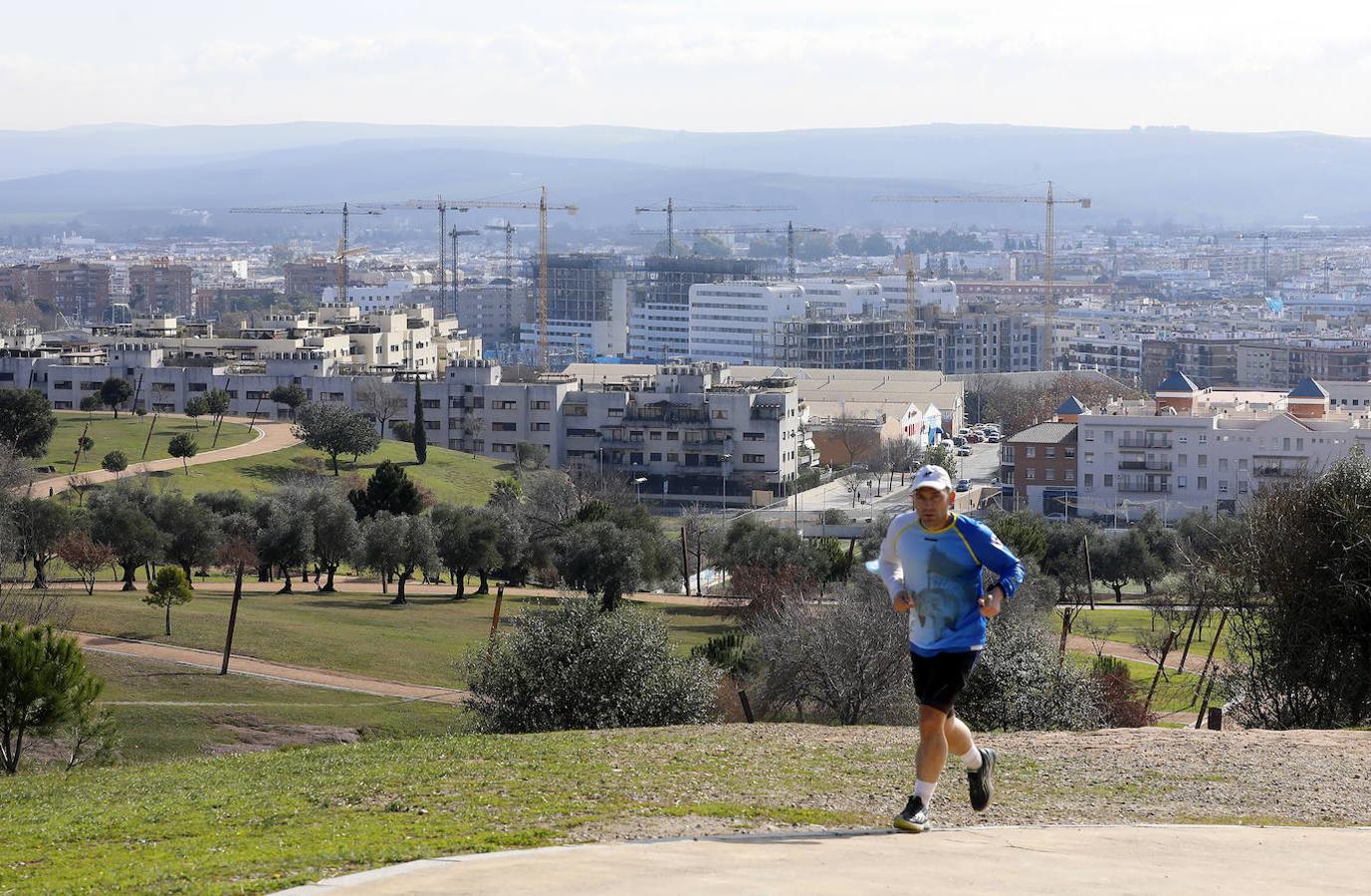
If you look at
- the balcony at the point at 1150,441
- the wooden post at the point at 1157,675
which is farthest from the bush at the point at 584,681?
the balcony at the point at 1150,441

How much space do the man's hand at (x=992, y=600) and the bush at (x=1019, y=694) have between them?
925cm

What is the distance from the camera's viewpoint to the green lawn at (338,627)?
3456 cm

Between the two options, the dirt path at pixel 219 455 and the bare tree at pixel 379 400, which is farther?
the bare tree at pixel 379 400

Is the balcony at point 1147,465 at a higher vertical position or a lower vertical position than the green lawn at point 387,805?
lower

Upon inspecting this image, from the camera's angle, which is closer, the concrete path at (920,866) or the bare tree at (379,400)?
the concrete path at (920,866)

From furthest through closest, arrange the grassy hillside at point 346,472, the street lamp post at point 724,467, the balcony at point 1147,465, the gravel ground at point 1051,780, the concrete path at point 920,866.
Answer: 1. the street lamp post at point 724,467
2. the balcony at point 1147,465
3. the grassy hillside at point 346,472
4. the gravel ground at point 1051,780
5. the concrete path at point 920,866

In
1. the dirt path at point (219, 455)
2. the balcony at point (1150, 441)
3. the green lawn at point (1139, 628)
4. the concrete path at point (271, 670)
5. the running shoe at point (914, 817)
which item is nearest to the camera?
the running shoe at point (914, 817)

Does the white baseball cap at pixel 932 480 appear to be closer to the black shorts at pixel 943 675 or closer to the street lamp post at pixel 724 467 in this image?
the black shorts at pixel 943 675

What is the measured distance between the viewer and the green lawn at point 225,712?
88.5 feet

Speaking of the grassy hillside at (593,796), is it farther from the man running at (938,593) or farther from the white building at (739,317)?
the white building at (739,317)

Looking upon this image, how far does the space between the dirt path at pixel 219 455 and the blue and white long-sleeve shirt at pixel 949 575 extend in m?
45.3

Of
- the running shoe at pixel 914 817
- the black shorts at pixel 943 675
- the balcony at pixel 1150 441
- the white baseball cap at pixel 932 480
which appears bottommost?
the balcony at pixel 1150 441

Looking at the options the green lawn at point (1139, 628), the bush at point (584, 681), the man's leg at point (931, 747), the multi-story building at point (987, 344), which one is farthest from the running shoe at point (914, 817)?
the multi-story building at point (987, 344)

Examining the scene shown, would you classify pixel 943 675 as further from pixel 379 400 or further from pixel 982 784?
pixel 379 400
